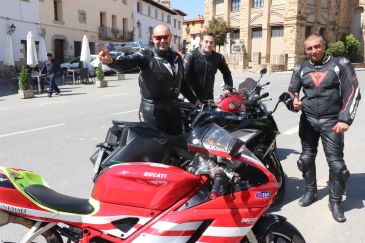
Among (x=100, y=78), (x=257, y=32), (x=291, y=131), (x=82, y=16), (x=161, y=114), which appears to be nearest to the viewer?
(x=161, y=114)

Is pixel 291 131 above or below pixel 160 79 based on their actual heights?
below

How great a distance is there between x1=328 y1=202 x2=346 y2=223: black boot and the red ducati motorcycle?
196 centimetres

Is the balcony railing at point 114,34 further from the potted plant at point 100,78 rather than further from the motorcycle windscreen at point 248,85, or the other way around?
the motorcycle windscreen at point 248,85

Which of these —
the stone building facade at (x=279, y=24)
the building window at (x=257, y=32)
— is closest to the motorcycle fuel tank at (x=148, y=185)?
the stone building facade at (x=279, y=24)

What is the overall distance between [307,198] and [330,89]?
4.31 feet

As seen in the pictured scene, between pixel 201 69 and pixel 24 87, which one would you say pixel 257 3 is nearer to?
pixel 24 87

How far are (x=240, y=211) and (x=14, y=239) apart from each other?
235cm

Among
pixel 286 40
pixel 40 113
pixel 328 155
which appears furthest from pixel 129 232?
pixel 286 40

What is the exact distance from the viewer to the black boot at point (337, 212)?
405 centimetres

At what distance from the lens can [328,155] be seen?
13.9 feet

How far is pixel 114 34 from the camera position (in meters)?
41.0

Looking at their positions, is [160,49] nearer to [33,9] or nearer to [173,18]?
[33,9]

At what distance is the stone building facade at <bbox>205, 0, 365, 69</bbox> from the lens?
4250cm

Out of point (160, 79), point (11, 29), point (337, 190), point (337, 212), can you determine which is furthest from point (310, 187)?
point (11, 29)
